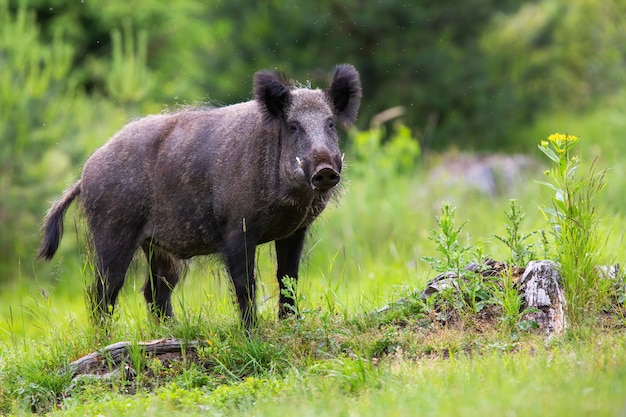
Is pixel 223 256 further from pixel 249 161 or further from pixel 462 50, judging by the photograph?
pixel 462 50

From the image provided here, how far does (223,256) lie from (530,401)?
3200mm

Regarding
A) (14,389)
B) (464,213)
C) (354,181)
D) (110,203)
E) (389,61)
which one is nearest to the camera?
(14,389)

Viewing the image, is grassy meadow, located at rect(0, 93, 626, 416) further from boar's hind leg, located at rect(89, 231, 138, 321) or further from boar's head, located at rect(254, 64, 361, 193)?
boar's head, located at rect(254, 64, 361, 193)

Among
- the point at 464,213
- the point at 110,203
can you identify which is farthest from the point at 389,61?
the point at 110,203

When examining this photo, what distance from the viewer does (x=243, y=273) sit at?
6719 millimetres

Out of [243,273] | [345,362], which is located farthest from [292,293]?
[345,362]

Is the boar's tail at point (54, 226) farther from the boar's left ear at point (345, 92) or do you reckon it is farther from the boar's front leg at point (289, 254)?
the boar's left ear at point (345, 92)

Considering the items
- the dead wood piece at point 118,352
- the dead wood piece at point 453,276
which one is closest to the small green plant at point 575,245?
the dead wood piece at point 453,276

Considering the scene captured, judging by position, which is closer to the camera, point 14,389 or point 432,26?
point 14,389

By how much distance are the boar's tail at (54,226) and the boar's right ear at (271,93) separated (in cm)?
206

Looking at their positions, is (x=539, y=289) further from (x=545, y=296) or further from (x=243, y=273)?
(x=243, y=273)

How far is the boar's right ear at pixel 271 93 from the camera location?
670 cm

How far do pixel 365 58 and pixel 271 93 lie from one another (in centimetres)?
1296

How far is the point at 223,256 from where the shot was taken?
6906 millimetres
